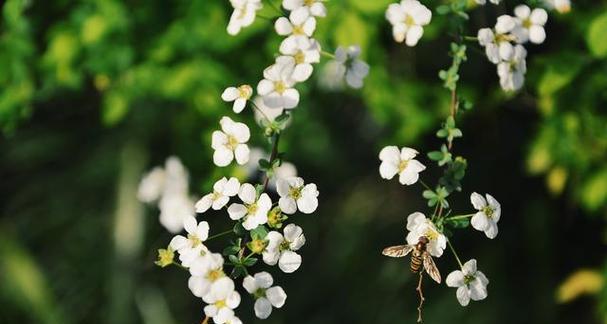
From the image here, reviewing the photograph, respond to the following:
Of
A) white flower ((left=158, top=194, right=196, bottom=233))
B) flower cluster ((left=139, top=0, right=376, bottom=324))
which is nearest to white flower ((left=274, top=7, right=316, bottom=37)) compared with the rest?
flower cluster ((left=139, top=0, right=376, bottom=324))

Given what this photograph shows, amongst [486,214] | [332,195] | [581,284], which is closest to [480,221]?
[486,214]

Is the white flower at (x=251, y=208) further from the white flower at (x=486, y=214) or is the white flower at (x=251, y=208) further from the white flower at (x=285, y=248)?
the white flower at (x=486, y=214)

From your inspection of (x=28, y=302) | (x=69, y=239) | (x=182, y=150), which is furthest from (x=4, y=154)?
(x=182, y=150)

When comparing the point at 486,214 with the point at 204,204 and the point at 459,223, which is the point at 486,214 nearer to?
the point at 459,223

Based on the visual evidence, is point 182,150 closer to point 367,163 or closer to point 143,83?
point 143,83

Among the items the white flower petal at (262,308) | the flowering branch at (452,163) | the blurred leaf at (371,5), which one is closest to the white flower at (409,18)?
the flowering branch at (452,163)

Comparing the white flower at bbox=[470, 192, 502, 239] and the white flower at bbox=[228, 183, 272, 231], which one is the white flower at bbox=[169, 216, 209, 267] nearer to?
the white flower at bbox=[228, 183, 272, 231]
